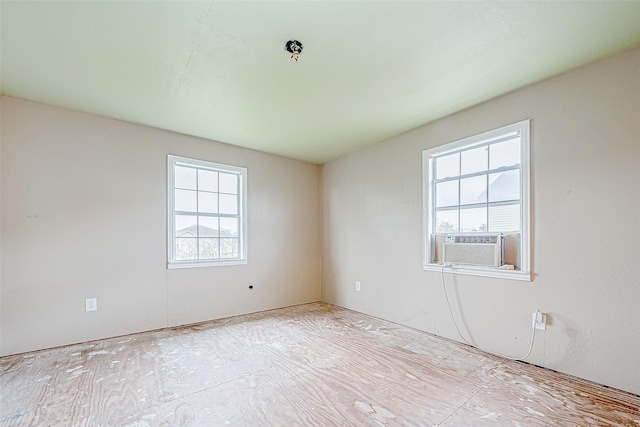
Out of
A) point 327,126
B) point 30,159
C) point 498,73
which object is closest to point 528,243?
point 498,73

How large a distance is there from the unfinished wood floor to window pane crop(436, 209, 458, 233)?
1.16 meters

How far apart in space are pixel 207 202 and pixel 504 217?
3.45m

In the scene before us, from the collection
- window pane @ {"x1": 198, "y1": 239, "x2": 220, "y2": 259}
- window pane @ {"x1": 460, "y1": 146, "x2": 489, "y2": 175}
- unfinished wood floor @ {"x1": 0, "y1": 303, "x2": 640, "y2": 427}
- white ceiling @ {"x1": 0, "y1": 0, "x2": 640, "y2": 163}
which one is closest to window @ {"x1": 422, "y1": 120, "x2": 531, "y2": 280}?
window pane @ {"x1": 460, "y1": 146, "x2": 489, "y2": 175}

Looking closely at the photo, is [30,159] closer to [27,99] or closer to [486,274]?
[27,99]

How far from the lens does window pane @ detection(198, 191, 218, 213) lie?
3.81 metres

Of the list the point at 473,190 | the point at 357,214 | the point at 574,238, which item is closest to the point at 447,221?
the point at 473,190

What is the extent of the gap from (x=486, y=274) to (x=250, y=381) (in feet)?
7.46

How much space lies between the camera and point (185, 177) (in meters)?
3.70

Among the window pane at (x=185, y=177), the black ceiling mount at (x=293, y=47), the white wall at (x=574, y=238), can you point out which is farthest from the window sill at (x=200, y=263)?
the black ceiling mount at (x=293, y=47)

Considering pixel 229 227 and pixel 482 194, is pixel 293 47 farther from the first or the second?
pixel 229 227

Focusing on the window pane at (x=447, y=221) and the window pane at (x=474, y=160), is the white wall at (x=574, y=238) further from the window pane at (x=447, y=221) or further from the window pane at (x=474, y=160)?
the window pane at (x=447, y=221)

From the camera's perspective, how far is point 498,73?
2.29m

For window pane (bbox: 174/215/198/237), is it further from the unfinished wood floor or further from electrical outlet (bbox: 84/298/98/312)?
the unfinished wood floor

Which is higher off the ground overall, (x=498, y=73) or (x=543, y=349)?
(x=498, y=73)
